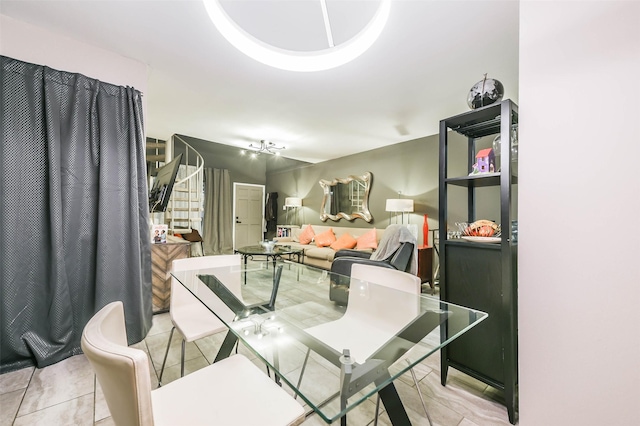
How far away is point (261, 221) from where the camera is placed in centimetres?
752

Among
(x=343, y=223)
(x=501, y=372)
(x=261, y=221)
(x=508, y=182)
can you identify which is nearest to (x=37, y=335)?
(x=501, y=372)

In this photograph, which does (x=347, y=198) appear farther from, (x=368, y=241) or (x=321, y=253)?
(x=321, y=253)

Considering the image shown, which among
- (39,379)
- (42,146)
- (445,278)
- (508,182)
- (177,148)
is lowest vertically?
(39,379)

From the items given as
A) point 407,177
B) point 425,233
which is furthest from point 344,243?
point 407,177

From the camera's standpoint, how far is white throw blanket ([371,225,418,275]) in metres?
3.29

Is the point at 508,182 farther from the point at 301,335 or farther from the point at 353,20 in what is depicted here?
the point at 353,20

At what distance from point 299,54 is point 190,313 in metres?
1.83

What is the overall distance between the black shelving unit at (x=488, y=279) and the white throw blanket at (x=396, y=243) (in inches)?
60.5

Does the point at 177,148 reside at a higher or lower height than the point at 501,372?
higher

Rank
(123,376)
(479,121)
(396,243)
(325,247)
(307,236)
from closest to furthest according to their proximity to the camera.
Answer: (123,376) < (479,121) < (396,243) < (325,247) < (307,236)

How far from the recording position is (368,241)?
4875mm

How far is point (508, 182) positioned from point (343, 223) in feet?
15.5

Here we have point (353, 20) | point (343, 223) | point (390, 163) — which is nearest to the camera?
point (353, 20)

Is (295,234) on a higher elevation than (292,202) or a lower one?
lower
